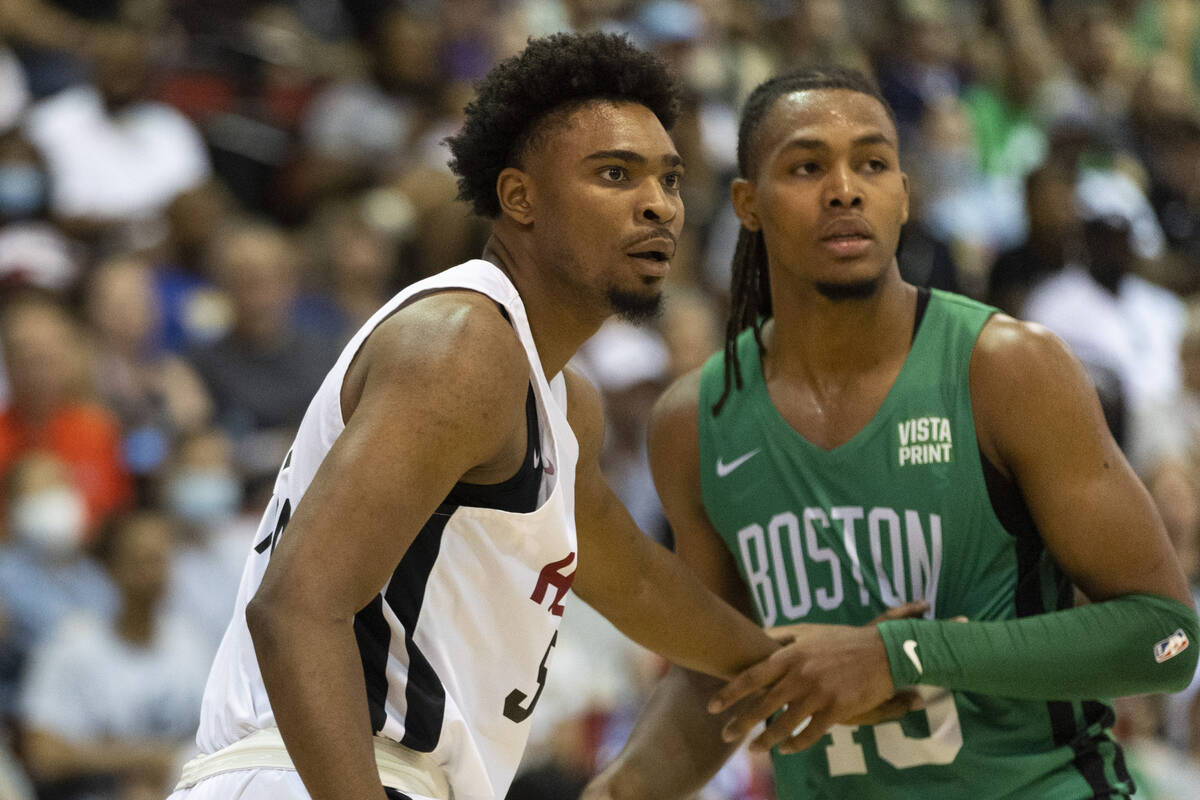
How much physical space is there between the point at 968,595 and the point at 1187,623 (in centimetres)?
51

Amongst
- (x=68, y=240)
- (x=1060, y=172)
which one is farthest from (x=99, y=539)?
(x=1060, y=172)

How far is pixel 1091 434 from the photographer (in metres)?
3.56

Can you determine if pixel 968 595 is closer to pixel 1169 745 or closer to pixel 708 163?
pixel 1169 745

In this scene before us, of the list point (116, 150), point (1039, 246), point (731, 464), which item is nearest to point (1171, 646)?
point (731, 464)

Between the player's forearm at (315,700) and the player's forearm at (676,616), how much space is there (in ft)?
4.60

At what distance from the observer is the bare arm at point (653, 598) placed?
375 cm

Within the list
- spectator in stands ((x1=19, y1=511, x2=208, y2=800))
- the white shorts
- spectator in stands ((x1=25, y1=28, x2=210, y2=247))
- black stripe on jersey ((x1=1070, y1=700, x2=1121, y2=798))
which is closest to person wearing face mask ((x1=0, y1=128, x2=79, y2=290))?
spectator in stands ((x1=25, y1=28, x2=210, y2=247))

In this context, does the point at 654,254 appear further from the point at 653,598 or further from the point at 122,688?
the point at 122,688

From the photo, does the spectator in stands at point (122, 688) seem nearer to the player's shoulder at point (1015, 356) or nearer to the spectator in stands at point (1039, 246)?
the player's shoulder at point (1015, 356)

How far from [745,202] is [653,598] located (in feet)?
3.64

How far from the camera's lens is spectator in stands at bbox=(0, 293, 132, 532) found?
21.5 ft

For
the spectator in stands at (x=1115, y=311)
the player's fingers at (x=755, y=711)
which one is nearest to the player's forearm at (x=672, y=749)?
the player's fingers at (x=755, y=711)

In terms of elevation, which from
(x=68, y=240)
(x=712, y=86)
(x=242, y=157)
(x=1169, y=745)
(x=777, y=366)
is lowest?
(x=1169, y=745)

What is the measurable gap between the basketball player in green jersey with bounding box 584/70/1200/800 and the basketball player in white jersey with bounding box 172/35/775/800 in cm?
69
